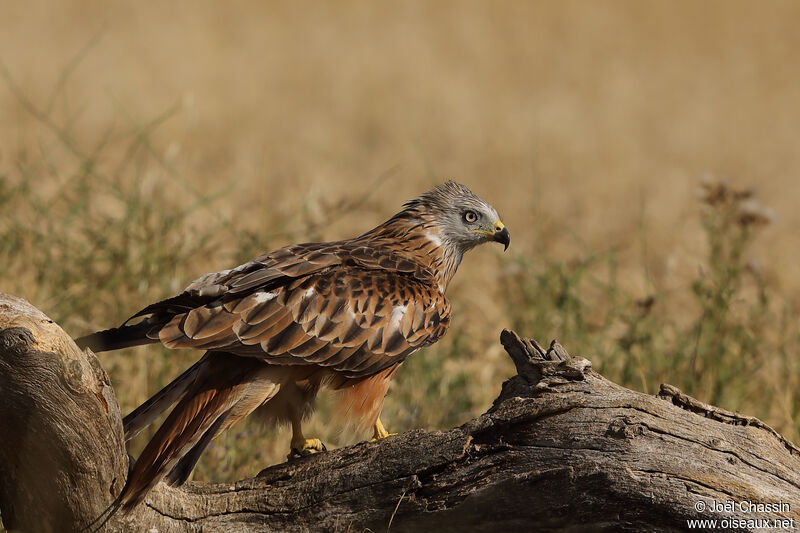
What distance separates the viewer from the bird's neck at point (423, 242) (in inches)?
209

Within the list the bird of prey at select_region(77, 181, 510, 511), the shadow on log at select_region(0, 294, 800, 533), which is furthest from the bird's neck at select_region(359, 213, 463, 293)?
the shadow on log at select_region(0, 294, 800, 533)

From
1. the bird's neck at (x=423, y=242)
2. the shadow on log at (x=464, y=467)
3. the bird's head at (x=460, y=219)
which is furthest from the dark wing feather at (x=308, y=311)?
the bird's head at (x=460, y=219)

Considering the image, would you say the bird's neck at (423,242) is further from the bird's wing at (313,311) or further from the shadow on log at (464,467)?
the shadow on log at (464,467)

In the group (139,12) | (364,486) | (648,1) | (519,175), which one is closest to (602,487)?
(364,486)

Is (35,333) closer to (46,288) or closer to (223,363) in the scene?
(223,363)

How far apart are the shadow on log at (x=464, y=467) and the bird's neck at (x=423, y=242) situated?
143 centimetres

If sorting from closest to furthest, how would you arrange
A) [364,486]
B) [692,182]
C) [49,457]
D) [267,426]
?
[49,457], [364,486], [267,426], [692,182]

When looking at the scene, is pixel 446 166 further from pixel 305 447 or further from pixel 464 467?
pixel 464 467

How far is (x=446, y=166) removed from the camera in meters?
12.6

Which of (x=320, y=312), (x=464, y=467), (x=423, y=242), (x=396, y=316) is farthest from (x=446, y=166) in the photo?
(x=464, y=467)

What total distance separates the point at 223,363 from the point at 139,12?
14394mm

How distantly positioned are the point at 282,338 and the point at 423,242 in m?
1.46

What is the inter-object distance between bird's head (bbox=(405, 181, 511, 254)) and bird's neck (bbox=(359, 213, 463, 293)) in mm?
25

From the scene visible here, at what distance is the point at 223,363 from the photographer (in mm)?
4148
